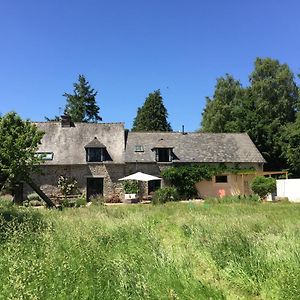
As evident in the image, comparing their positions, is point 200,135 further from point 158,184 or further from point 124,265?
point 124,265

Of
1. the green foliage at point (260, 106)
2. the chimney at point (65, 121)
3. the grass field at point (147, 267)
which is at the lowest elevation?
the grass field at point (147, 267)

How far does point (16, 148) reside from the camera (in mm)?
23844

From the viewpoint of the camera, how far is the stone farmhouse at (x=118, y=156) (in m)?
33.9

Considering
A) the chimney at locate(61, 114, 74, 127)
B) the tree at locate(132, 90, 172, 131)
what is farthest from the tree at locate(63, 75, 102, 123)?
the chimney at locate(61, 114, 74, 127)

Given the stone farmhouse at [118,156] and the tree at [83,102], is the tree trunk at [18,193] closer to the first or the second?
the stone farmhouse at [118,156]

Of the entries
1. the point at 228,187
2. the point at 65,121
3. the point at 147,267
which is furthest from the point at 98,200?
the point at 147,267

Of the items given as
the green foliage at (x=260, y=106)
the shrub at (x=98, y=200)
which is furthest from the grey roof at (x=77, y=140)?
the green foliage at (x=260, y=106)

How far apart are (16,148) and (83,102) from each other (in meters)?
43.6

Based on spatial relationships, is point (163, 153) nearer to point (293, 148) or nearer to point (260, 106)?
point (293, 148)

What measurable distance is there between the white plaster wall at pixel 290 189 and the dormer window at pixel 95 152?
47.5 ft

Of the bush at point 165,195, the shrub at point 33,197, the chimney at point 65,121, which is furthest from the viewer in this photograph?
the chimney at point 65,121

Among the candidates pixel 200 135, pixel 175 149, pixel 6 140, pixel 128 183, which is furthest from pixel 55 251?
pixel 200 135

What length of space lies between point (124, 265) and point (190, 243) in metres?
2.67

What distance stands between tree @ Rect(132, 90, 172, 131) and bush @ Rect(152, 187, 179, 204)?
31.6m
